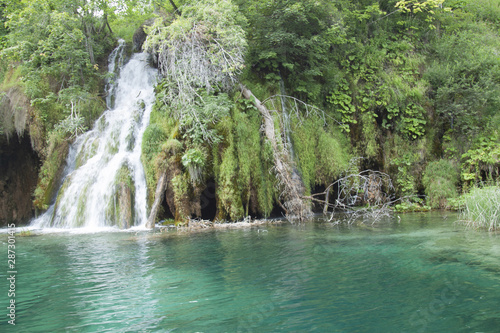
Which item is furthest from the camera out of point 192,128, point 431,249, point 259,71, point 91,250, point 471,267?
point 259,71

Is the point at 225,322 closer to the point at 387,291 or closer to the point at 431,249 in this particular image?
the point at 387,291

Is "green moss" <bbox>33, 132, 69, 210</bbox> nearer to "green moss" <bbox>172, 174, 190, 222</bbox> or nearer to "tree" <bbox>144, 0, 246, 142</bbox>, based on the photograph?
"tree" <bbox>144, 0, 246, 142</bbox>

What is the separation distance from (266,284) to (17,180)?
14037 millimetres

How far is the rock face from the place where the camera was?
14.1 meters

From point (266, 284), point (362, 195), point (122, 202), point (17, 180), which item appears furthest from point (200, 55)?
point (17, 180)

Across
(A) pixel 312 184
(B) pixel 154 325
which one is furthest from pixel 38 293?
(A) pixel 312 184

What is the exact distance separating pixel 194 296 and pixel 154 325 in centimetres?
87

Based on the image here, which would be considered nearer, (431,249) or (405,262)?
(405,262)

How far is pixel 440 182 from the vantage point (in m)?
13.0

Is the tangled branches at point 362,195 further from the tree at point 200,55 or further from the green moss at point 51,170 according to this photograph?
the green moss at point 51,170

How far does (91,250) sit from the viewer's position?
7.24 meters

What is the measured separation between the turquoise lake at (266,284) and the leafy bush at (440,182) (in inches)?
208

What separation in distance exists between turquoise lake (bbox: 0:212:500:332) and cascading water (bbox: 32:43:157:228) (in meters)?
2.64

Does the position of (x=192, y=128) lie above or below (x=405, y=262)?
above
